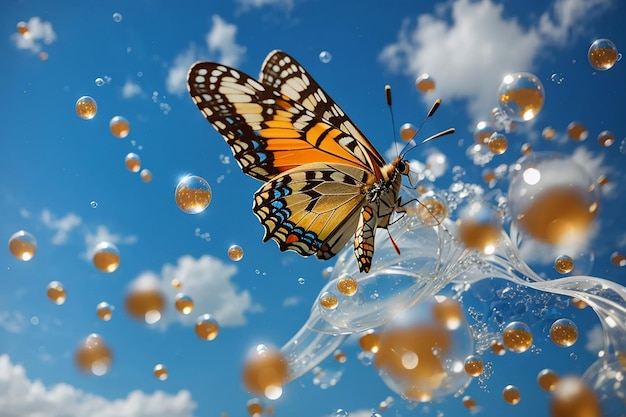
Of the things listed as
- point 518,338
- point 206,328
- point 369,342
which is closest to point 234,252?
point 206,328

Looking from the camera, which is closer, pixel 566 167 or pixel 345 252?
pixel 566 167

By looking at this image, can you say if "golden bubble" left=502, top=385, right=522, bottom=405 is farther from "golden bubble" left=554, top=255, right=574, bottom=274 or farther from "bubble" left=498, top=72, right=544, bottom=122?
"bubble" left=498, top=72, right=544, bottom=122

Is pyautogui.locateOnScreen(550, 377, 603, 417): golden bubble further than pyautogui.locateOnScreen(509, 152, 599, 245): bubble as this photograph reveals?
No

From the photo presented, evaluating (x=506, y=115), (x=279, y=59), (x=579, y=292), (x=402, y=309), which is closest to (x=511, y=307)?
(x=579, y=292)

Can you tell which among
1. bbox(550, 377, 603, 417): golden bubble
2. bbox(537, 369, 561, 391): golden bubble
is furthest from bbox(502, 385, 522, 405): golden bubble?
bbox(550, 377, 603, 417): golden bubble

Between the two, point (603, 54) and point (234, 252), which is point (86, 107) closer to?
point (234, 252)

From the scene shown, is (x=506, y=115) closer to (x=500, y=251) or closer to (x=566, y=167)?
(x=566, y=167)
